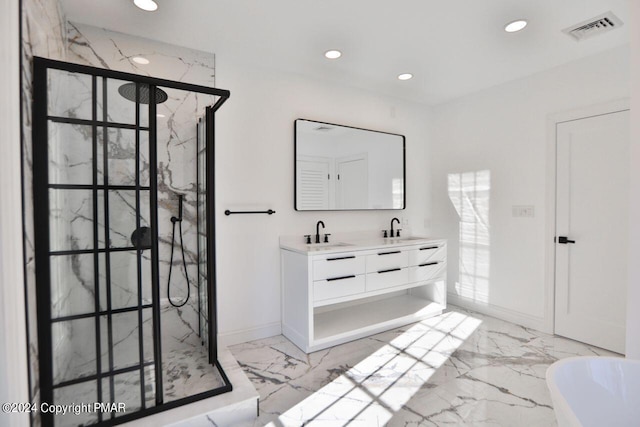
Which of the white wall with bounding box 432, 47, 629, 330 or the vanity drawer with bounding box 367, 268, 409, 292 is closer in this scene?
the white wall with bounding box 432, 47, 629, 330

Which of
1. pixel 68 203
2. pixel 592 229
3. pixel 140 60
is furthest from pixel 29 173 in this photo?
pixel 592 229

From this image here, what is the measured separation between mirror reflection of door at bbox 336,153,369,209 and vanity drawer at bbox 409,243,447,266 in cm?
77

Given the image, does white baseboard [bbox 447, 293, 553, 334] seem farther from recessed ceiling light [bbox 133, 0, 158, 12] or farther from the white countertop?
recessed ceiling light [bbox 133, 0, 158, 12]

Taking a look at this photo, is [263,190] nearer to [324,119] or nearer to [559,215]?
[324,119]

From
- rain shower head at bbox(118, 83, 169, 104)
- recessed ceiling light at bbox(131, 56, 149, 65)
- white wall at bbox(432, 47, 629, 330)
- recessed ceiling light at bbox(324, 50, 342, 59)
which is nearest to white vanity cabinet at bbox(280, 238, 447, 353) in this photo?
white wall at bbox(432, 47, 629, 330)

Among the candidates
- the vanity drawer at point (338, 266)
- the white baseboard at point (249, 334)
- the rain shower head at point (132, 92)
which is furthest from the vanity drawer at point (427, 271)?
the rain shower head at point (132, 92)

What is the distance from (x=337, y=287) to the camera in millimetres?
2773

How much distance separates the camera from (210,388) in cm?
201

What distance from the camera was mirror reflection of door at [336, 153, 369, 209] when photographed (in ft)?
11.1

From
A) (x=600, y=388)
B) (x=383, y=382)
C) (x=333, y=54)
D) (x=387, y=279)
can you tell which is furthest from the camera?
(x=387, y=279)

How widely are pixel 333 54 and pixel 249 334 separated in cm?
262

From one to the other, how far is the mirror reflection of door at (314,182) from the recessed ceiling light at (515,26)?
1.81 meters

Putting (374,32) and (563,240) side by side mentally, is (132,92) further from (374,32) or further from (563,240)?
(563,240)

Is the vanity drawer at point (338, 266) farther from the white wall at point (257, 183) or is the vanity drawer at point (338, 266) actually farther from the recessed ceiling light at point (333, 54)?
the recessed ceiling light at point (333, 54)
